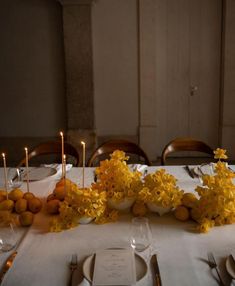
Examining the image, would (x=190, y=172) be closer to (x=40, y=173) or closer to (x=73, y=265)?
(x=40, y=173)

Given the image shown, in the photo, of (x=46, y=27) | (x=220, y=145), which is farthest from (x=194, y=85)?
(x=46, y=27)

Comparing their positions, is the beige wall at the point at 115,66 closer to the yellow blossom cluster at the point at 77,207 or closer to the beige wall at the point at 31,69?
the beige wall at the point at 31,69

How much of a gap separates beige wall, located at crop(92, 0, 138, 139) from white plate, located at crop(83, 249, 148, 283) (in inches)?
161

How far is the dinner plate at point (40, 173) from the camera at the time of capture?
2.26 metres

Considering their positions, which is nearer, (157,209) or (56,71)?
(157,209)

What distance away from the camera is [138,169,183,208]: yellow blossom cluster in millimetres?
1620

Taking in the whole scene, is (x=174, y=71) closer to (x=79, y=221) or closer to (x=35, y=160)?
(x=35, y=160)

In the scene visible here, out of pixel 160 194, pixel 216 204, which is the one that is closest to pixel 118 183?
pixel 160 194

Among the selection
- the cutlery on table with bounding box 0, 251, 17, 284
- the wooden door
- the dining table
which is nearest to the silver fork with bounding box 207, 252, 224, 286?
the dining table

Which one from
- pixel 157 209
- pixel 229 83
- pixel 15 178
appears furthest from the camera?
pixel 229 83

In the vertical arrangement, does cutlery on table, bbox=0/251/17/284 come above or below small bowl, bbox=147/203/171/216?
below

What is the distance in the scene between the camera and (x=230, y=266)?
126cm

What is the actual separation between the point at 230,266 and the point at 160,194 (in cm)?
45

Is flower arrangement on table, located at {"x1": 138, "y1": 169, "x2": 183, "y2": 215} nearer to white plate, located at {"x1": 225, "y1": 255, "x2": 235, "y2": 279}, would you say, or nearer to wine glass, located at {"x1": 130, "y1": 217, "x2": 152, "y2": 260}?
wine glass, located at {"x1": 130, "y1": 217, "x2": 152, "y2": 260}
